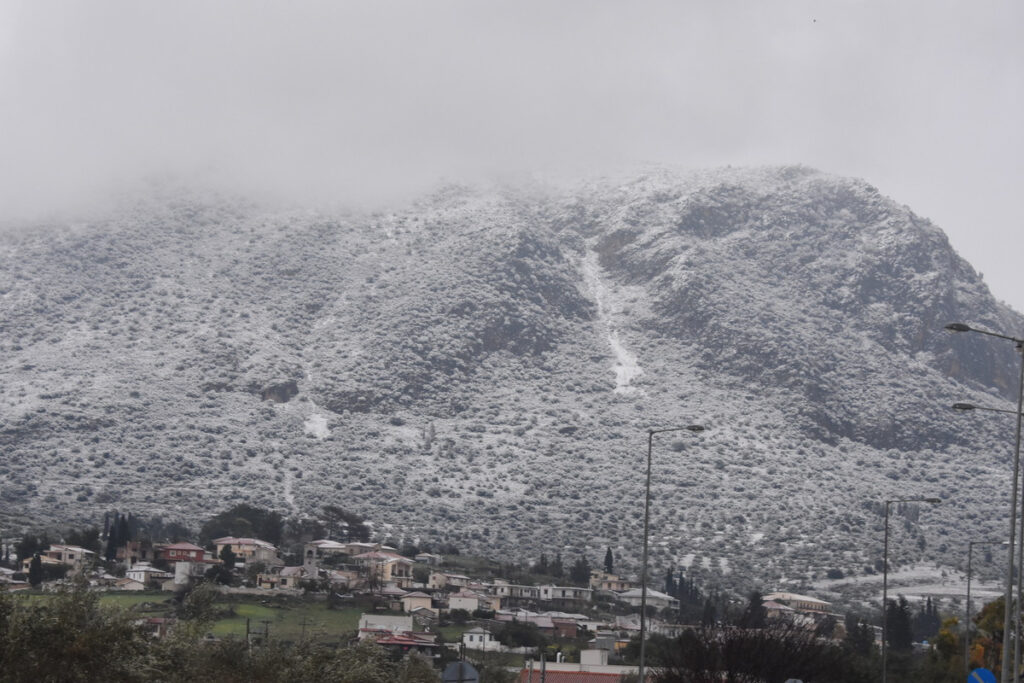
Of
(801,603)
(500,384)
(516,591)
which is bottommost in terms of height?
(516,591)

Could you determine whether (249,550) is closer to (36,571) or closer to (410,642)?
(36,571)

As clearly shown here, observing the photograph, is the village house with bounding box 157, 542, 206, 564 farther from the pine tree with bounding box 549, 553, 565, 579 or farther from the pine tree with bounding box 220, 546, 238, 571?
the pine tree with bounding box 549, 553, 565, 579

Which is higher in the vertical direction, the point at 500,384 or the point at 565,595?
the point at 500,384

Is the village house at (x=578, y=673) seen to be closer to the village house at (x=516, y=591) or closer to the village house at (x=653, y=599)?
the village house at (x=516, y=591)

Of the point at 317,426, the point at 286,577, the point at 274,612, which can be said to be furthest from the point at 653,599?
the point at 317,426

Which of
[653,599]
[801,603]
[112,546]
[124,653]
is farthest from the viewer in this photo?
[653,599]

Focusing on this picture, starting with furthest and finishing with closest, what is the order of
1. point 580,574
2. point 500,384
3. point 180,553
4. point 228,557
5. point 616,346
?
point 616,346
point 500,384
point 580,574
point 228,557
point 180,553

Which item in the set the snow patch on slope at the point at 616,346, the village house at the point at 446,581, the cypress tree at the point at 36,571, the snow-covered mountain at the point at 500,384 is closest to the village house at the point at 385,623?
the cypress tree at the point at 36,571
